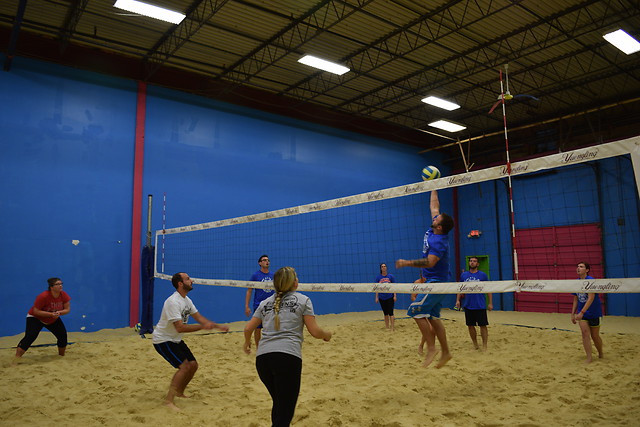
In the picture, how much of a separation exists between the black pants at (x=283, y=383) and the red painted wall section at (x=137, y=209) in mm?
7530

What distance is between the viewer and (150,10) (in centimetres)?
794

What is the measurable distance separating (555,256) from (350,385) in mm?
10476

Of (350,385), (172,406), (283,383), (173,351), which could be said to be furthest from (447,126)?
(283,383)

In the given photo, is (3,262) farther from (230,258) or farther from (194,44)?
(194,44)

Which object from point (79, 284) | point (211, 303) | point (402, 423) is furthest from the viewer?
point (211, 303)

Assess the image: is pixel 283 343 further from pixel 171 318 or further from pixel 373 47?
pixel 373 47

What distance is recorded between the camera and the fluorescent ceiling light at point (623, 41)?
876cm

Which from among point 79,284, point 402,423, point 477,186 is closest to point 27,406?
point 402,423

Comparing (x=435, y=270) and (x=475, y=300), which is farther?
(x=475, y=300)

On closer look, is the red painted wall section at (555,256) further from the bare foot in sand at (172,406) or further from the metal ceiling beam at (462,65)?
the bare foot in sand at (172,406)

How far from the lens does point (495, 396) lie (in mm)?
4426

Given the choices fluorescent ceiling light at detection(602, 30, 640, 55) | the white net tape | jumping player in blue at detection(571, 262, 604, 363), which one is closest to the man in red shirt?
the white net tape

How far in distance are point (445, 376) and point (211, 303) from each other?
6620mm

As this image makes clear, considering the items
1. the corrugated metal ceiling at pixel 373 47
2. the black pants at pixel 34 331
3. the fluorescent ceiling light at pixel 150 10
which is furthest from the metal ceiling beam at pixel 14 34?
the black pants at pixel 34 331
